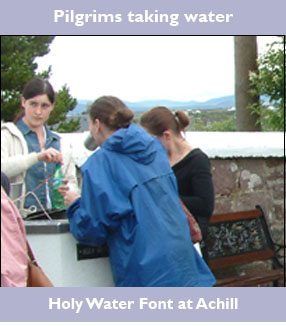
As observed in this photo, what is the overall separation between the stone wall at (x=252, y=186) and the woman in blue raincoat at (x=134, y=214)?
2.07 meters

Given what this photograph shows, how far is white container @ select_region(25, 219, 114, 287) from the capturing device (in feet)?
8.15

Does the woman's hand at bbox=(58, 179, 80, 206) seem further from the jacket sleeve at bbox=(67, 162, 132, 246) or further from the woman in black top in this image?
the woman in black top

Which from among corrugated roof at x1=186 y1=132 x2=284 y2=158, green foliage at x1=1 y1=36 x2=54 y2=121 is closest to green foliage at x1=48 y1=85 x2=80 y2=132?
green foliage at x1=1 y1=36 x2=54 y2=121

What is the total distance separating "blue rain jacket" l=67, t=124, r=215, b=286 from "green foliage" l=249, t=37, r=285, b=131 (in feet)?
18.3

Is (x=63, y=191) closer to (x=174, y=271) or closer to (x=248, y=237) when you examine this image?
(x=174, y=271)

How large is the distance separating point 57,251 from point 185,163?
0.96m

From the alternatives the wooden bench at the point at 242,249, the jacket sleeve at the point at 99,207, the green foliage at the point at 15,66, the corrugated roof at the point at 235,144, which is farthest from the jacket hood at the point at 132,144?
the green foliage at the point at 15,66

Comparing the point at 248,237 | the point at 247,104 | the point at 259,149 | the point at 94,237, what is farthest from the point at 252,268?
the point at 247,104

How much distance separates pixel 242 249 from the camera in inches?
179

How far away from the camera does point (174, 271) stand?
239 cm

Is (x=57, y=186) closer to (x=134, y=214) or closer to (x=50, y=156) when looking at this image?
(x=50, y=156)

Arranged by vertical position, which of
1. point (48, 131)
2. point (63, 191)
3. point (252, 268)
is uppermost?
point (48, 131)

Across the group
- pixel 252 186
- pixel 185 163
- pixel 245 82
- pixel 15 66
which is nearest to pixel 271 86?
pixel 245 82

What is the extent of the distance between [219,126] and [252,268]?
4.33m
